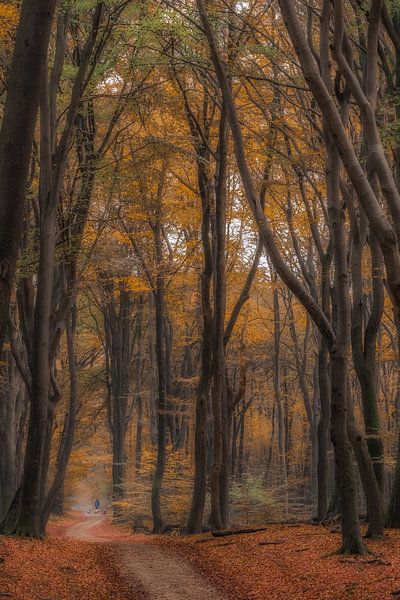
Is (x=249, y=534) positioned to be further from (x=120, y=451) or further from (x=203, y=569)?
(x=120, y=451)

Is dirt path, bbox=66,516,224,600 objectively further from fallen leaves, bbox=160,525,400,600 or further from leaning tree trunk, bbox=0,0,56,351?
leaning tree trunk, bbox=0,0,56,351

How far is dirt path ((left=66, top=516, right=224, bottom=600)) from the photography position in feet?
24.8

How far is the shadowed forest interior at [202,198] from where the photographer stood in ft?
25.1

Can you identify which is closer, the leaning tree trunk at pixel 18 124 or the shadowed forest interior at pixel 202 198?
the leaning tree trunk at pixel 18 124

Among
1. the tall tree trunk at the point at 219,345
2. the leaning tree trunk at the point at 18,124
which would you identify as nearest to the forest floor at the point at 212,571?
the tall tree trunk at the point at 219,345

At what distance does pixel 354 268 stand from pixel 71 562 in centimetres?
643

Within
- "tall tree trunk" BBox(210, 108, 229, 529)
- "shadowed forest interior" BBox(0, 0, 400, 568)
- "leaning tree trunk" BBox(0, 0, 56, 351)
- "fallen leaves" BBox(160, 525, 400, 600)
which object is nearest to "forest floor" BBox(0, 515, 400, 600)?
"fallen leaves" BBox(160, 525, 400, 600)

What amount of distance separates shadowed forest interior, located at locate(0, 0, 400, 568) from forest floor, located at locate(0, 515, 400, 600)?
87 centimetres

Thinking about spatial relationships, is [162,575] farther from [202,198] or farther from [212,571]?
[202,198]

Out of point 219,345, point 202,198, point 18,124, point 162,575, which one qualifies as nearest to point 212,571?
point 162,575

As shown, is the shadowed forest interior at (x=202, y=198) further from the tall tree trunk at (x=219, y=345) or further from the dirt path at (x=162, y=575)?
the dirt path at (x=162, y=575)

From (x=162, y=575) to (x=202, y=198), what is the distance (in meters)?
9.54

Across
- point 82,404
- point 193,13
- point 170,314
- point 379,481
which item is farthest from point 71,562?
point 82,404

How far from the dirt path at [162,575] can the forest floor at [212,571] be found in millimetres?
12
